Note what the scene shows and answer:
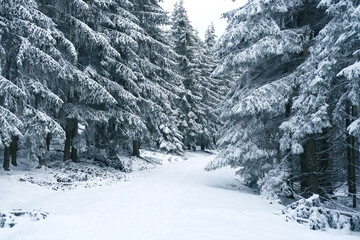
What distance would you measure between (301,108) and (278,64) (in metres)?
3.32

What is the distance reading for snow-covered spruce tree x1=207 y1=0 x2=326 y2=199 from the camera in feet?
31.9

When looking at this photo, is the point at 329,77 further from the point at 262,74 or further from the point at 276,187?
the point at 262,74

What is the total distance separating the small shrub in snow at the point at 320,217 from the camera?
640 cm

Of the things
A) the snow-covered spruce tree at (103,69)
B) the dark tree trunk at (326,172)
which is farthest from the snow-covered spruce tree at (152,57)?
the dark tree trunk at (326,172)

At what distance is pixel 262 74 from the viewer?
1198cm

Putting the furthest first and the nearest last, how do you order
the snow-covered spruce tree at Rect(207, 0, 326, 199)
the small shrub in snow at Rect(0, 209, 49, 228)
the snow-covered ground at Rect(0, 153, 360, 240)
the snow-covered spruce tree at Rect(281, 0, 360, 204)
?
the snow-covered spruce tree at Rect(207, 0, 326, 199)
the snow-covered spruce tree at Rect(281, 0, 360, 204)
the small shrub in snow at Rect(0, 209, 49, 228)
the snow-covered ground at Rect(0, 153, 360, 240)

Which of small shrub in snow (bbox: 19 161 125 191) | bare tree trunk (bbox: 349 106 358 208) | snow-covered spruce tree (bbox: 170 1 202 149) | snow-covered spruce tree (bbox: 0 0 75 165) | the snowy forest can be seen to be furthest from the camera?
snow-covered spruce tree (bbox: 170 1 202 149)

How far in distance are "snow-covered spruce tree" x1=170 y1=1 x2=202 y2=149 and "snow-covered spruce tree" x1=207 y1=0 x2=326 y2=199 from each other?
1913 centimetres

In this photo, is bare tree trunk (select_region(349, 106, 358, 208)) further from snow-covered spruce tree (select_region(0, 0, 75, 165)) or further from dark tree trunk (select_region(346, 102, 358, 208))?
snow-covered spruce tree (select_region(0, 0, 75, 165))

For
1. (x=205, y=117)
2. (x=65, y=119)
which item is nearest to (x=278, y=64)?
(x=65, y=119)

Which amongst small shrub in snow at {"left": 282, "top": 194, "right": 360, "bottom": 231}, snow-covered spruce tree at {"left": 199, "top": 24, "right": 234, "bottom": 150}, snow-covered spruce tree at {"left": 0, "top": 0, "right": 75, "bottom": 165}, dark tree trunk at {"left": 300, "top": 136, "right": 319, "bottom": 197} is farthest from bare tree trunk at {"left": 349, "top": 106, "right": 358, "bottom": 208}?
snow-covered spruce tree at {"left": 199, "top": 24, "right": 234, "bottom": 150}

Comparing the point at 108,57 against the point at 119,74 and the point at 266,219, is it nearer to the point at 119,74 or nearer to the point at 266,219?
the point at 119,74

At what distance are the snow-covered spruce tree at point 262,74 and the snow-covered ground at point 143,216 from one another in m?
2.06

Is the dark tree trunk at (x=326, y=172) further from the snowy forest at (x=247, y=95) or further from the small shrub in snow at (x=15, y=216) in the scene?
the small shrub in snow at (x=15, y=216)
